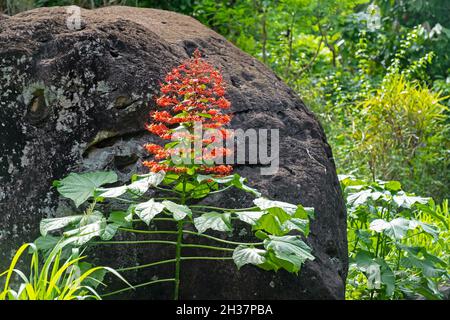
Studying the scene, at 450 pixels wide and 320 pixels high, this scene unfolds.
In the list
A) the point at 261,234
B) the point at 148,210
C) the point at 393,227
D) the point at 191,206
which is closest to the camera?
the point at 148,210

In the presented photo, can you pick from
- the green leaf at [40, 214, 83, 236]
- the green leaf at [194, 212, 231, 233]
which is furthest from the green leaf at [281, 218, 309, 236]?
the green leaf at [40, 214, 83, 236]

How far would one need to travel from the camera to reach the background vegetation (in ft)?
26.7

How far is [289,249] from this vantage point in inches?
146

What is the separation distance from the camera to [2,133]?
4.24 metres

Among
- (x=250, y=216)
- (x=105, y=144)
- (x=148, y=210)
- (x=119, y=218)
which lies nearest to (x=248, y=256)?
(x=250, y=216)

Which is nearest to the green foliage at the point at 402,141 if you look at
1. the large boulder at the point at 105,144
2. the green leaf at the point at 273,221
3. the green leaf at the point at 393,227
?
the green leaf at the point at 393,227

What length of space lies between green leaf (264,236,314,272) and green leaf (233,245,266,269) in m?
0.06

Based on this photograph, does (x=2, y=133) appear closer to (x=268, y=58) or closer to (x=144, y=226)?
(x=144, y=226)

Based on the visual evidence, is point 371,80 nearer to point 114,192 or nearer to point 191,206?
point 191,206

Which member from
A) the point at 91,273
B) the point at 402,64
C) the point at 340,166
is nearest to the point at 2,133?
the point at 91,273

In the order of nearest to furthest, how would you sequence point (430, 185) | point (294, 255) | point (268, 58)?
1. point (294, 255)
2. point (430, 185)
3. point (268, 58)

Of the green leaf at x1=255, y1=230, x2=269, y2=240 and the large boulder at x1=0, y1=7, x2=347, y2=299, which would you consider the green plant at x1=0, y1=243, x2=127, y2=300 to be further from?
the green leaf at x1=255, y1=230, x2=269, y2=240

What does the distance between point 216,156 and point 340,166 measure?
15.9ft

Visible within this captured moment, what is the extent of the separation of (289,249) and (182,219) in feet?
1.69
